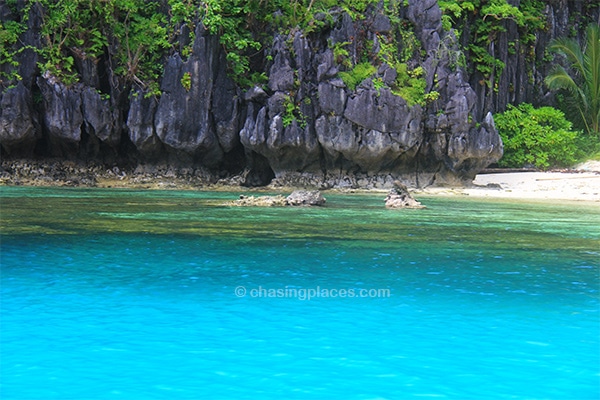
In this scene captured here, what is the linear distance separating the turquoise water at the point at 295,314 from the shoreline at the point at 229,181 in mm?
14476

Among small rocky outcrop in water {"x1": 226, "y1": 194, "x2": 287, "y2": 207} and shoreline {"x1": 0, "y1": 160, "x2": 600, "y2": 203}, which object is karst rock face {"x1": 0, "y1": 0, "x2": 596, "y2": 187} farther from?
small rocky outcrop in water {"x1": 226, "y1": 194, "x2": 287, "y2": 207}

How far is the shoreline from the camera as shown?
26547 millimetres

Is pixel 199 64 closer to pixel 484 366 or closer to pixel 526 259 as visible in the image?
pixel 526 259

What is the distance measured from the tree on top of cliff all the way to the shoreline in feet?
14.8

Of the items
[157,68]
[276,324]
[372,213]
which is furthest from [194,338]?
[157,68]

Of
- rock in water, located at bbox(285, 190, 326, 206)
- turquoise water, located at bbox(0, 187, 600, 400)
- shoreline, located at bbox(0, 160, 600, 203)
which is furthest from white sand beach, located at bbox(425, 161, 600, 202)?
turquoise water, located at bbox(0, 187, 600, 400)

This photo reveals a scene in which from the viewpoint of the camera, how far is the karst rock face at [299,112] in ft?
93.6

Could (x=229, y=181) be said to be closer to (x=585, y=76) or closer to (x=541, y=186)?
(x=541, y=186)

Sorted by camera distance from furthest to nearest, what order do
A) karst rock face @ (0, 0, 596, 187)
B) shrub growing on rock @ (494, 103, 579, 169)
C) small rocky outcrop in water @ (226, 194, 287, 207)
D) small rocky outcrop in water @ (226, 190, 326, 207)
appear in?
shrub growing on rock @ (494, 103, 579, 169), karst rock face @ (0, 0, 596, 187), small rocky outcrop in water @ (226, 190, 326, 207), small rocky outcrop in water @ (226, 194, 287, 207)

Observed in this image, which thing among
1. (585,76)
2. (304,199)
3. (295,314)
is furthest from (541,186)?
(295,314)

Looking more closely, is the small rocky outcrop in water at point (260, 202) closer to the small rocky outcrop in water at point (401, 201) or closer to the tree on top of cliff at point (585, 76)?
the small rocky outcrop in water at point (401, 201)

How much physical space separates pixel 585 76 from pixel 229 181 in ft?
67.2

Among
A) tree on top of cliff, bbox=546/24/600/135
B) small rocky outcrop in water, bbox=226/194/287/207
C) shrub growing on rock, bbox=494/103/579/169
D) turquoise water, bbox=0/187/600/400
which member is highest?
tree on top of cliff, bbox=546/24/600/135

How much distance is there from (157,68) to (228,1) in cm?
463
